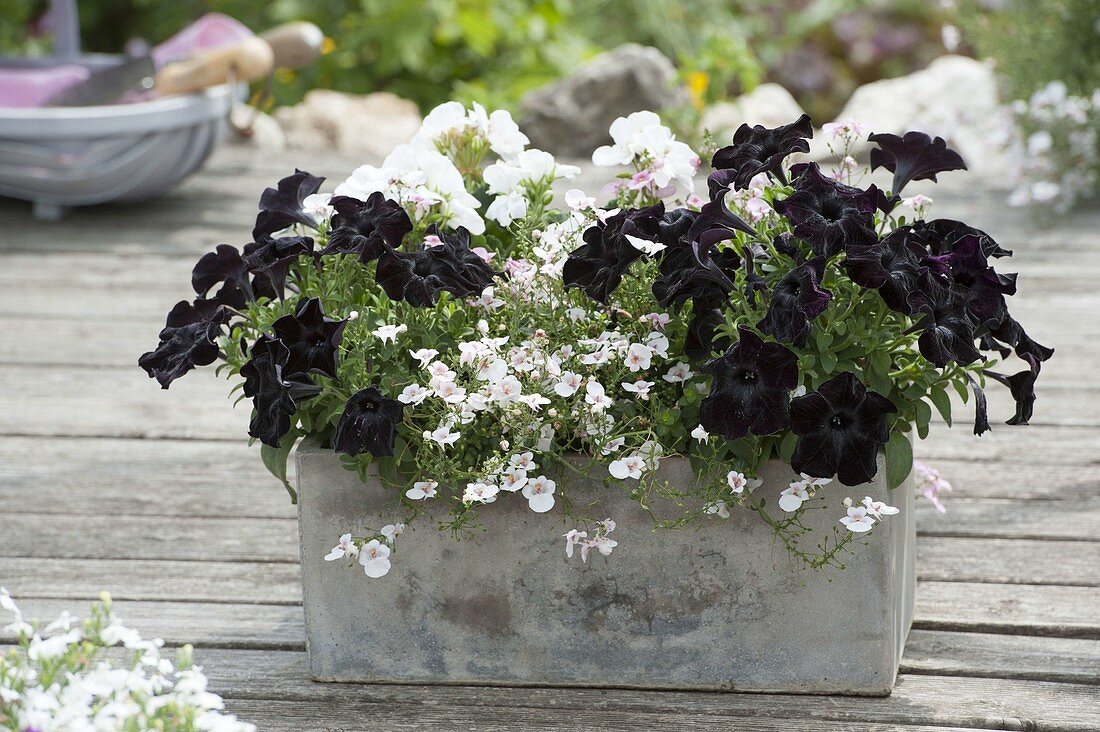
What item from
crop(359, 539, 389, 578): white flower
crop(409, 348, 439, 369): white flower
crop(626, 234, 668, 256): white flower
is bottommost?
crop(359, 539, 389, 578): white flower

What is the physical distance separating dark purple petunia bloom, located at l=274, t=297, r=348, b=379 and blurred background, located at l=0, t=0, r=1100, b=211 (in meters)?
2.66

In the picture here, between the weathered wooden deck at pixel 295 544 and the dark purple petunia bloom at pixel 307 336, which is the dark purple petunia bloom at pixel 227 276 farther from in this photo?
the weathered wooden deck at pixel 295 544

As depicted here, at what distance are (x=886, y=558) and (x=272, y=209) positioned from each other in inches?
31.2

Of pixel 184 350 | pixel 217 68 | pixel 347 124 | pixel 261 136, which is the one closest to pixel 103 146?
pixel 217 68

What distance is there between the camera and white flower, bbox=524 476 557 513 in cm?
133

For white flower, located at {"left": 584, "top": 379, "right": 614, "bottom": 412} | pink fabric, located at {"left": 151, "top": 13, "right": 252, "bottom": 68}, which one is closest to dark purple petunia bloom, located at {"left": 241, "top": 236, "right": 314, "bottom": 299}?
white flower, located at {"left": 584, "top": 379, "right": 614, "bottom": 412}

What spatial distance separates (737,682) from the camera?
4.81 feet

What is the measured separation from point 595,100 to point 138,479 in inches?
110

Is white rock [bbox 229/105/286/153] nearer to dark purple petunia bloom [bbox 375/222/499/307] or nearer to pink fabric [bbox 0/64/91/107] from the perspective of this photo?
pink fabric [bbox 0/64/91/107]

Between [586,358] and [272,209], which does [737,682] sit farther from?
[272,209]

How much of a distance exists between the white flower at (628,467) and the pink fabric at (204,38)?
2998 millimetres

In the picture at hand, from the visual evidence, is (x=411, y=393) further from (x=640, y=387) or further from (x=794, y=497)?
(x=794, y=497)

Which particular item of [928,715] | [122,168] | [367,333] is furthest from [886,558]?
[122,168]

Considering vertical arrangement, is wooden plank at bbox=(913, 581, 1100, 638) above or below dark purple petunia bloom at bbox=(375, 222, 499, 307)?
below
